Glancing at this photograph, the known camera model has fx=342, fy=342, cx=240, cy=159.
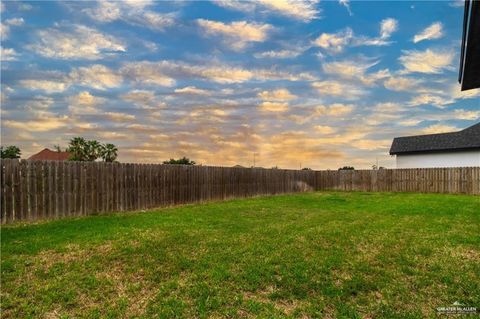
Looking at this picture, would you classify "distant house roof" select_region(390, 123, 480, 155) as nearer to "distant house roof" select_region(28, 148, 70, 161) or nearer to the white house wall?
the white house wall

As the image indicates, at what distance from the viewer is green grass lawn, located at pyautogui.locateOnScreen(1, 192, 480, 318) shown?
444cm

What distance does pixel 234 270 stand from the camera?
560 cm

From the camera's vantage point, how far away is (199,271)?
5543mm

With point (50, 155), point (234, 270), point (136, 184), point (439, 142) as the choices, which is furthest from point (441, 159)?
point (50, 155)

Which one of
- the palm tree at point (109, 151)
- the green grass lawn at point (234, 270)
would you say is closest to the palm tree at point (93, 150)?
the palm tree at point (109, 151)

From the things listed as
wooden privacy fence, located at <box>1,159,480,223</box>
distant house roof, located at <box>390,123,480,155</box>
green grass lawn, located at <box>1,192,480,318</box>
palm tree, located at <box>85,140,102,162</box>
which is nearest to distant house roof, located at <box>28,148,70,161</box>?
palm tree, located at <box>85,140,102,162</box>

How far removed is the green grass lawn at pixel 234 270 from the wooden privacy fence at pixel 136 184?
118 cm

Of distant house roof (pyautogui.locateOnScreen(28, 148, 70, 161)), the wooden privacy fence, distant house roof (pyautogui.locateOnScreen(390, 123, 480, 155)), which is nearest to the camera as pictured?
the wooden privacy fence

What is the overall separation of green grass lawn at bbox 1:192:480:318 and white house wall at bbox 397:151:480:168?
829 inches

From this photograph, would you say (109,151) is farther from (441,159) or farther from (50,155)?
(441,159)

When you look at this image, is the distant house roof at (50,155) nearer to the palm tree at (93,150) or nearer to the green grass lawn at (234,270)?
the palm tree at (93,150)

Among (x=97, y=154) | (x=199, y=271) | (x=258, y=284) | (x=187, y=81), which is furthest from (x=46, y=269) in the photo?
(x=97, y=154)

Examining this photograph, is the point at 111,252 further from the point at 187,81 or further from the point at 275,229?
the point at 187,81

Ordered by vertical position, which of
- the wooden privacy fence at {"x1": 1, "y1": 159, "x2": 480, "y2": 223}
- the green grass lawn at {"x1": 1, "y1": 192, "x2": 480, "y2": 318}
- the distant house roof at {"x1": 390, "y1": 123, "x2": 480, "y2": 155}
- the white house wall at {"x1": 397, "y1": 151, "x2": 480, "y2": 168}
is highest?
the distant house roof at {"x1": 390, "y1": 123, "x2": 480, "y2": 155}
